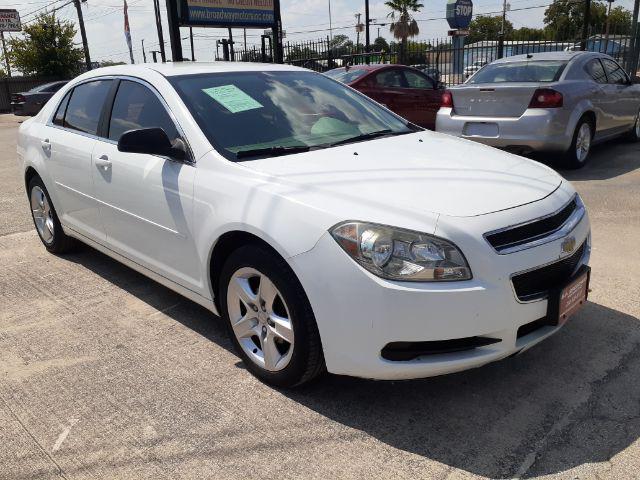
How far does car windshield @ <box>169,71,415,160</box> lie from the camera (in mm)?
3250

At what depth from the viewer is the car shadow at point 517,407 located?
243cm

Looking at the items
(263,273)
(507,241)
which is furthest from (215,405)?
(507,241)

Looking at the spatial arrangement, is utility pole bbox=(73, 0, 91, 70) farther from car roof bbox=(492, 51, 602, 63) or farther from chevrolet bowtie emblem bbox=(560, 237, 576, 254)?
chevrolet bowtie emblem bbox=(560, 237, 576, 254)

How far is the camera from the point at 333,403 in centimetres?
283

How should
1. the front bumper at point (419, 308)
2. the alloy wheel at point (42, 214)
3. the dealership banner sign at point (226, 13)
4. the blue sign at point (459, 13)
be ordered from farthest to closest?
1. the blue sign at point (459, 13)
2. the dealership banner sign at point (226, 13)
3. the alloy wheel at point (42, 214)
4. the front bumper at point (419, 308)

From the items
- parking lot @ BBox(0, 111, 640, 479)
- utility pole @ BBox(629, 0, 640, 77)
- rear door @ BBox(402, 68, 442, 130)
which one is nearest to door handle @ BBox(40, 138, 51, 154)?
parking lot @ BBox(0, 111, 640, 479)

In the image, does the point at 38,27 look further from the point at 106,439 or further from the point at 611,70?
the point at 106,439

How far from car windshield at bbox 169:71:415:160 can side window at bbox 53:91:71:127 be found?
1578 mm

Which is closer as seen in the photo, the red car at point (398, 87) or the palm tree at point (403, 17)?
the red car at point (398, 87)

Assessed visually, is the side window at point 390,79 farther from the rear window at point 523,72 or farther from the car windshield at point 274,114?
the car windshield at point 274,114

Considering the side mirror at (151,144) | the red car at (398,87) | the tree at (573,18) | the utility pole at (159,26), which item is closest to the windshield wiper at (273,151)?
the side mirror at (151,144)

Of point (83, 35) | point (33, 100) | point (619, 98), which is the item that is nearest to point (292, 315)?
point (619, 98)

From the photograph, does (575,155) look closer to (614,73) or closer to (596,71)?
(596,71)

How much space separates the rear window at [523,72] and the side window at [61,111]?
5346mm
